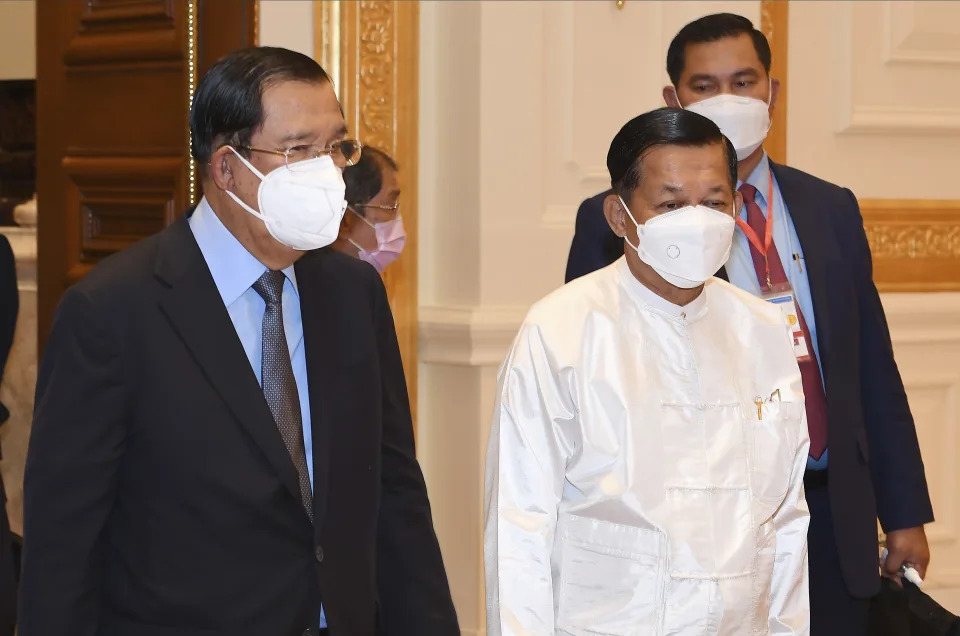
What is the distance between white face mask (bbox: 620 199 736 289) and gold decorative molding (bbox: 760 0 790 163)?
7.88 ft

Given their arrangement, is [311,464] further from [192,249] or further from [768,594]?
[768,594]

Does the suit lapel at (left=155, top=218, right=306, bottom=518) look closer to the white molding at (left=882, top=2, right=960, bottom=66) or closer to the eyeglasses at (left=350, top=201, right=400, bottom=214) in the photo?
the eyeglasses at (left=350, top=201, right=400, bottom=214)

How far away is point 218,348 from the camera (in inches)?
75.2

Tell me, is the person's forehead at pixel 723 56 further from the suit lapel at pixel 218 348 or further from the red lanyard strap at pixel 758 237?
the suit lapel at pixel 218 348

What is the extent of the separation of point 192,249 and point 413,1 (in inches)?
91.4

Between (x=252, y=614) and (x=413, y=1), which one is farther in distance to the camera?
(x=413, y=1)

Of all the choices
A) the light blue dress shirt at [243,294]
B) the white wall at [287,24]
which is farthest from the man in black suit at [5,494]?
the light blue dress shirt at [243,294]

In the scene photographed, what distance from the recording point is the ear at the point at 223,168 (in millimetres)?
2027

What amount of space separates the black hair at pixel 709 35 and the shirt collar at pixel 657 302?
0.78m

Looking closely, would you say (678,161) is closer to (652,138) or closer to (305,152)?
(652,138)

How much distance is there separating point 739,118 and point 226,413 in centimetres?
132

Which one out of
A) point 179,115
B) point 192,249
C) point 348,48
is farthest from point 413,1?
point 192,249

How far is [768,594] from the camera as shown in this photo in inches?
82.4

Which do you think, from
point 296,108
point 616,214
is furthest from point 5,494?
point 616,214
